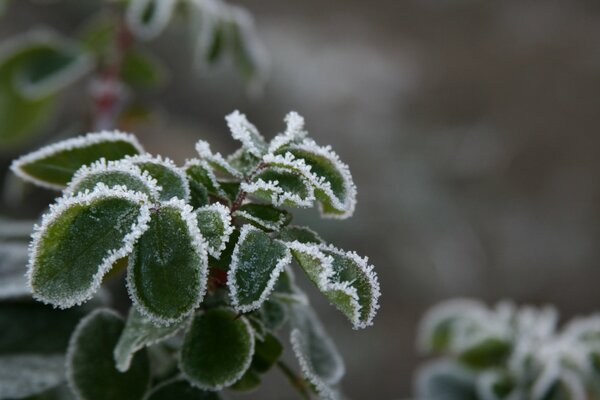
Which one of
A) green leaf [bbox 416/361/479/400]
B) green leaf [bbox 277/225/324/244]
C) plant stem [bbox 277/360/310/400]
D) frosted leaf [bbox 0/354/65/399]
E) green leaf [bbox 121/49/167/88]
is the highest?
green leaf [bbox 121/49/167/88]

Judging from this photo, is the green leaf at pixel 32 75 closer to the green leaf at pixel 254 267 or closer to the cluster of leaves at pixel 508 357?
the cluster of leaves at pixel 508 357

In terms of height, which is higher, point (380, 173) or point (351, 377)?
point (380, 173)

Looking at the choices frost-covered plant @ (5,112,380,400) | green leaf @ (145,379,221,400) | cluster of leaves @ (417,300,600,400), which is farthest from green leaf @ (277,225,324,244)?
cluster of leaves @ (417,300,600,400)

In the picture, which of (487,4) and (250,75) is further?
(487,4)

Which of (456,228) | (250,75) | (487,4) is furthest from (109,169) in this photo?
(487,4)

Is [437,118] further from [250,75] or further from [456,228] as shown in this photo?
[250,75]

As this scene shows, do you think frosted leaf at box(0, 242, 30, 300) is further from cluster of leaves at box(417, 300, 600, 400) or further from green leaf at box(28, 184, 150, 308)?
cluster of leaves at box(417, 300, 600, 400)

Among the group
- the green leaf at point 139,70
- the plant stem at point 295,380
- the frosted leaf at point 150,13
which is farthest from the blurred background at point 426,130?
the plant stem at point 295,380
